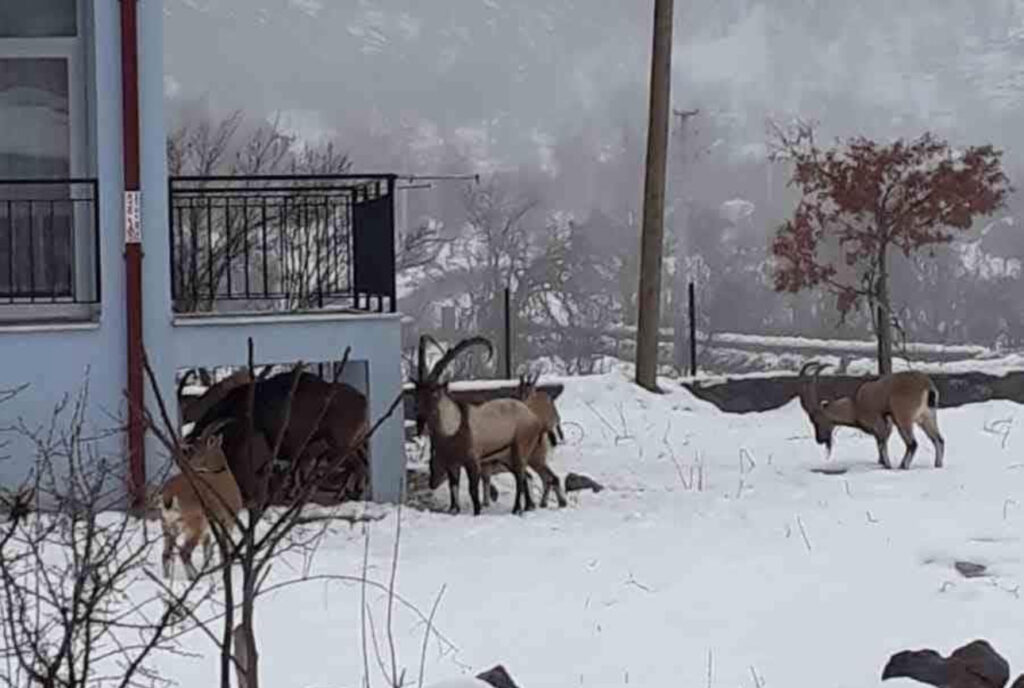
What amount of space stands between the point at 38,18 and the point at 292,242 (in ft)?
9.16

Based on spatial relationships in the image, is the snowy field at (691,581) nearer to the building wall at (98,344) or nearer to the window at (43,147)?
the building wall at (98,344)

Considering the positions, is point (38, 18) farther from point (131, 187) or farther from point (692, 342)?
point (692, 342)

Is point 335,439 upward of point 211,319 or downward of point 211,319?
downward

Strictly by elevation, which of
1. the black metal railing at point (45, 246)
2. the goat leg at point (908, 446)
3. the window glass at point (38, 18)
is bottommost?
A: the goat leg at point (908, 446)

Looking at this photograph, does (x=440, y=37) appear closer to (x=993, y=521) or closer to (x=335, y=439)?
(x=335, y=439)

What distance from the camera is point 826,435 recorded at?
12.0 metres

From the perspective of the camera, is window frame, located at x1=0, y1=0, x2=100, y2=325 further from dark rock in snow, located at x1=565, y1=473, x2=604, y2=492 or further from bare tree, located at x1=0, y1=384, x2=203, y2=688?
dark rock in snow, located at x1=565, y1=473, x2=604, y2=492

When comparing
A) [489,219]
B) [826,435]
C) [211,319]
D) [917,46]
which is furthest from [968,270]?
[211,319]

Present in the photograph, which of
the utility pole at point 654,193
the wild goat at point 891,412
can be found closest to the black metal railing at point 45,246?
the wild goat at point 891,412

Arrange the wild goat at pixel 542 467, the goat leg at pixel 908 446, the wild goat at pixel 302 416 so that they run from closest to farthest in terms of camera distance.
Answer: the wild goat at pixel 302 416 → the wild goat at pixel 542 467 → the goat leg at pixel 908 446

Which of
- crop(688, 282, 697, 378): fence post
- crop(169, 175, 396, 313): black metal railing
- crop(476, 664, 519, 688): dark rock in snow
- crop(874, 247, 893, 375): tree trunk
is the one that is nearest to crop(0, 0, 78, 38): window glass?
crop(169, 175, 396, 313): black metal railing

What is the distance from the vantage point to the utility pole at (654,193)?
1575 cm

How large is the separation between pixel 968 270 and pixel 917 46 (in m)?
5.16

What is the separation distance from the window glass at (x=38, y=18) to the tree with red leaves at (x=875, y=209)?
7.98 metres
